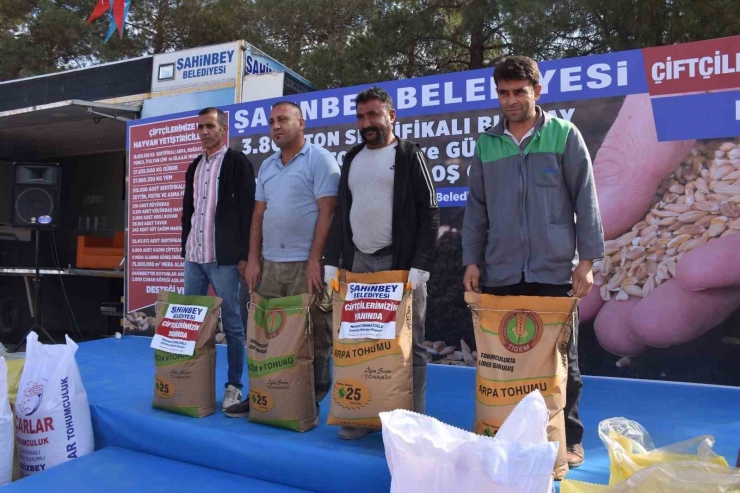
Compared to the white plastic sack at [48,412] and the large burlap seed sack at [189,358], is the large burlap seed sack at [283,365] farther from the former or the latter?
the white plastic sack at [48,412]

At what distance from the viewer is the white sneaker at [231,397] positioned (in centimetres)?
264

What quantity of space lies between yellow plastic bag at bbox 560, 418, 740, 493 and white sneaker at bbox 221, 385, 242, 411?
160 cm

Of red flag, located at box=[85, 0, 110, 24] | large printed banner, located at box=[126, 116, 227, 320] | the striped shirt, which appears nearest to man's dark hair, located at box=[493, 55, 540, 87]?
the striped shirt

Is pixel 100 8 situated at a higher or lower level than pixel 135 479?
higher

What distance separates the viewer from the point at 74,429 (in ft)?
8.24

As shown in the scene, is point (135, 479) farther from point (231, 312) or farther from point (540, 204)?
point (540, 204)

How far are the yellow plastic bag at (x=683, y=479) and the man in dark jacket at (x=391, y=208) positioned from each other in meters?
0.97

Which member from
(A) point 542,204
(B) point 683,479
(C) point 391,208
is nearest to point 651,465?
(B) point 683,479

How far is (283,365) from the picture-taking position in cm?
237

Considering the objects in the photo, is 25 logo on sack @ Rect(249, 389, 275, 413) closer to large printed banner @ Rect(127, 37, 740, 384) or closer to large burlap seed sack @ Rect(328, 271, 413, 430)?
large burlap seed sack @ Rect(328, 271, 413, 430)

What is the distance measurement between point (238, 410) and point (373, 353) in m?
0.83

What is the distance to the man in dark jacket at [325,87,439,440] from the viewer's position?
7.28 ft

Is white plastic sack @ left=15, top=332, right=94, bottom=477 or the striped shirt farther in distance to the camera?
the striped shirt

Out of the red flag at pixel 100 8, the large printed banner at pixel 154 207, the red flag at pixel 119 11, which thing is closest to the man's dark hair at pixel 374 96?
the large printed banner at pixel 154 207
